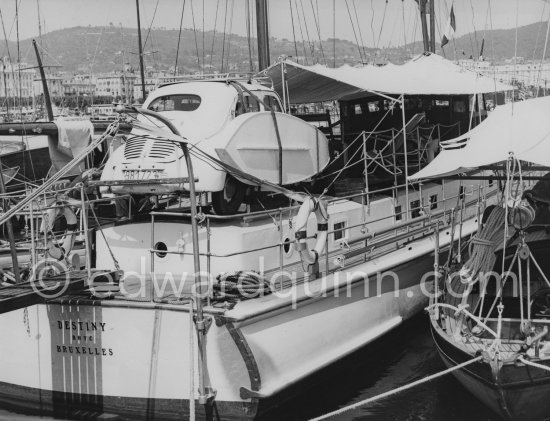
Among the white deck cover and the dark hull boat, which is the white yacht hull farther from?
the white deck cover

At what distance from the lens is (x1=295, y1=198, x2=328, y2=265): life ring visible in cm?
1050

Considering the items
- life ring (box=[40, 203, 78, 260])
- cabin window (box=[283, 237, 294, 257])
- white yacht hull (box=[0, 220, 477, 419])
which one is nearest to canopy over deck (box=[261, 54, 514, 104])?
cabin window (box=[283, 237, 294, 257])

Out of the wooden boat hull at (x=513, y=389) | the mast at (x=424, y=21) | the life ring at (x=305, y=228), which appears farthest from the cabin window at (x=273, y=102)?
the mast at (x=424, y=21)

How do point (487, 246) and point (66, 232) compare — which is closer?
point (487, 246)

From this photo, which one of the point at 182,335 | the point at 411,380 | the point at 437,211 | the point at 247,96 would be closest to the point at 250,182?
the point at 247,96

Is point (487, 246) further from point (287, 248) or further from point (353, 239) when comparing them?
point (287, 248)

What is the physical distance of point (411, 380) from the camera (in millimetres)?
12523

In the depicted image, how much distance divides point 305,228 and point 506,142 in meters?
3.53

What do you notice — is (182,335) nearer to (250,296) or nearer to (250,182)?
(250,296)

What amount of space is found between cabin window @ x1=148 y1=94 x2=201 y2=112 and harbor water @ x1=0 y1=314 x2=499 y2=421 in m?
5.01

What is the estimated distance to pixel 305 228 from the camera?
10641 mm

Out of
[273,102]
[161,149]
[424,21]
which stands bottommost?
[161,149]

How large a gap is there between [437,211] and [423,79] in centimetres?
311

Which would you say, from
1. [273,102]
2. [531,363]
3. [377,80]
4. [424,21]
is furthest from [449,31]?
[531,363]
